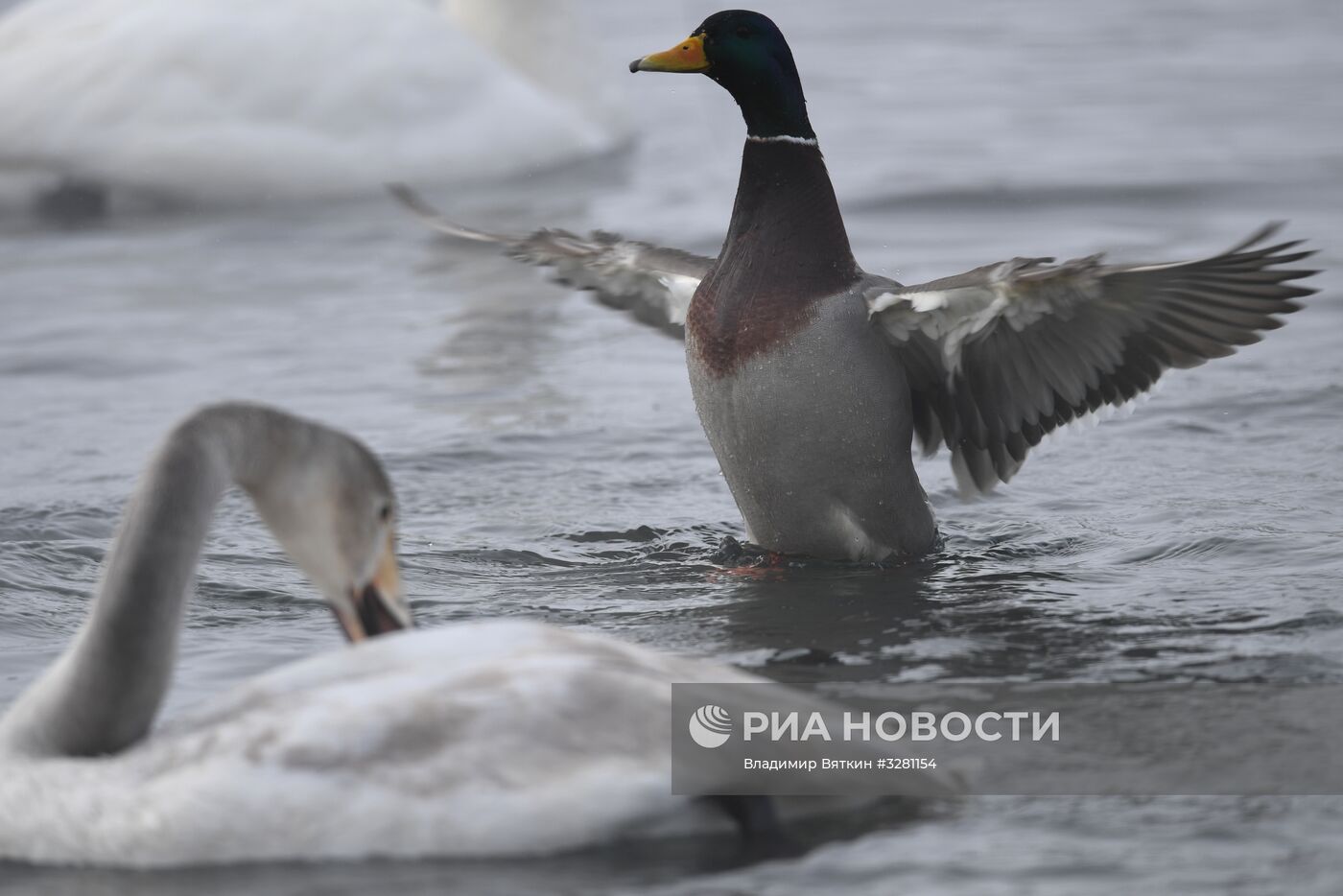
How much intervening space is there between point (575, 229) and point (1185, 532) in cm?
572

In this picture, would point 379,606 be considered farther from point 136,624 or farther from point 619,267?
point 619,267

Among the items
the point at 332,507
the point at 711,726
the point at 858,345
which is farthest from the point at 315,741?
the point at 858,345

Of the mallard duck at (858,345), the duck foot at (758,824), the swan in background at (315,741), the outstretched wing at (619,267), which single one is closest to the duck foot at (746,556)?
the mallard duck at (858,345)

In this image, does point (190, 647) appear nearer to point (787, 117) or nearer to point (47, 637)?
point (47, 637)

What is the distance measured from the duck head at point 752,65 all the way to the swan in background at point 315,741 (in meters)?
2.57

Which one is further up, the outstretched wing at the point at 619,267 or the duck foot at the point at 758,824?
the outstretched wing at the point at 619,267

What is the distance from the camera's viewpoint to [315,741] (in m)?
4.15

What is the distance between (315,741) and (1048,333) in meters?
3.09

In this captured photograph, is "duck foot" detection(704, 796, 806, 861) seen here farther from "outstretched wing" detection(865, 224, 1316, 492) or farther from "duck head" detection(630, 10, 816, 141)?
"duck head" detection(630, 10, 816, 141)

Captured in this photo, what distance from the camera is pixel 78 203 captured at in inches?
514

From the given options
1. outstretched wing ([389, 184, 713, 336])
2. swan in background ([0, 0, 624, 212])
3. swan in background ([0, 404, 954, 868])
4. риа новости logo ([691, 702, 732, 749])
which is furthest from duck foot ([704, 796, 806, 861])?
swan in background ([0, 0, 624, 212])

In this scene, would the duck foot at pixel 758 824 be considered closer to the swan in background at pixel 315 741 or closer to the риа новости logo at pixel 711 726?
the swan in background at pixel 315 741

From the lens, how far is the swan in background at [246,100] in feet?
40.5

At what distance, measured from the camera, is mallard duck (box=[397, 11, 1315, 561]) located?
6301mm
